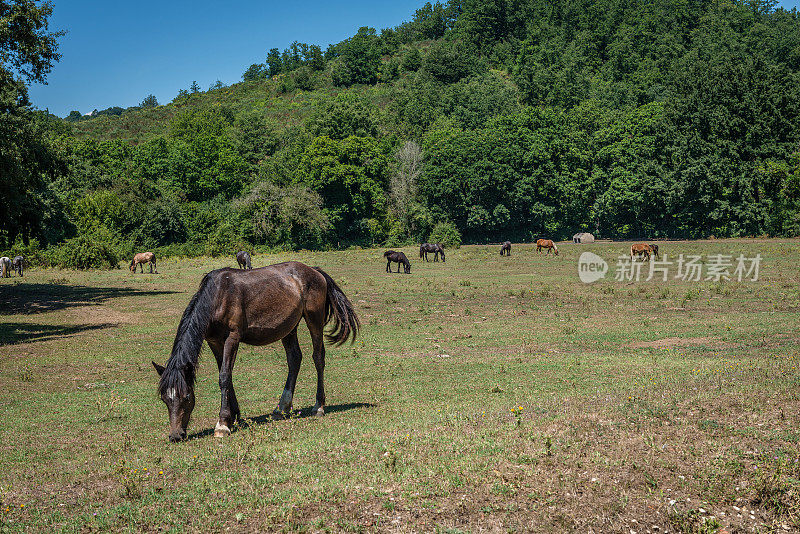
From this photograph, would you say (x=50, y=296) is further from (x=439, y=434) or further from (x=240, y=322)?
(x=439, y=434)

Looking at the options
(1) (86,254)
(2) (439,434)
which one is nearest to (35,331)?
(2) (439,434)

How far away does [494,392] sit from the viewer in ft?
43.0

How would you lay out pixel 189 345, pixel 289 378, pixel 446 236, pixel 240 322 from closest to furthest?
pixel 189 345, pixel 240 322, pixel 289 378, pixel 446 236

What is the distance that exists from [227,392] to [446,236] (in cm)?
6678

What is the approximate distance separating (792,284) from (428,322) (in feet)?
60.8

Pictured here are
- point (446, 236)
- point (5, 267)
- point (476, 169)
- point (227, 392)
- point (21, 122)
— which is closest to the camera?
point (227, 392)

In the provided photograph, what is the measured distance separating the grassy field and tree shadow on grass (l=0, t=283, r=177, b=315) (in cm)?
706

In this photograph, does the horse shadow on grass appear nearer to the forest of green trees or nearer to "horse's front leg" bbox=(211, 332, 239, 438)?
"horse's front leg" bbox=(211, 332, 239, 438)

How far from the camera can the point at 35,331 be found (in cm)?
Result: 2338

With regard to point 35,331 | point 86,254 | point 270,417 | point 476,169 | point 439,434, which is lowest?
point 35,331

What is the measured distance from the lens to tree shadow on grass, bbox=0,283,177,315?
29.7 meters

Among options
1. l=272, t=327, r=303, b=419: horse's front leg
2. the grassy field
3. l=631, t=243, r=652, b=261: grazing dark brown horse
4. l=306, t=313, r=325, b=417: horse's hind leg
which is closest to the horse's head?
the grassy field

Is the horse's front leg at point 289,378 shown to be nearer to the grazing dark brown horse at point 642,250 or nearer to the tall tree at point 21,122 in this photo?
the tall tree at point 21,122

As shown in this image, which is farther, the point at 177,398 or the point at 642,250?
the point at 642,250
